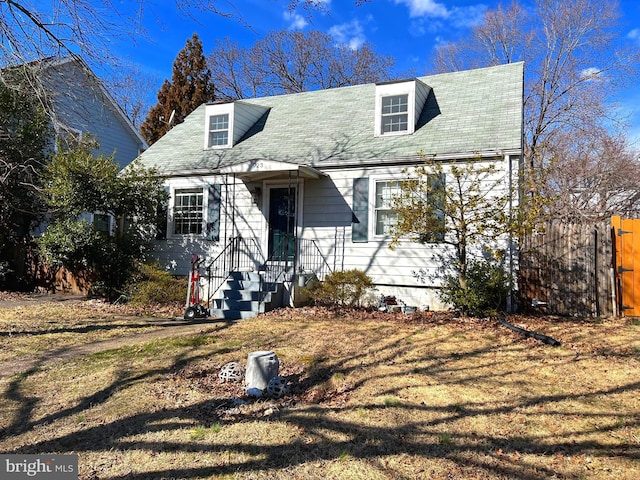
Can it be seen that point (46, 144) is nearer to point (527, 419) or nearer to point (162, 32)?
point (162, 32)

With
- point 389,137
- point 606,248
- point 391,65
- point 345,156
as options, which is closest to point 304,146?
point 345,156

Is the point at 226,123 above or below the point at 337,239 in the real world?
above

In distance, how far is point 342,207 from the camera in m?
10.8

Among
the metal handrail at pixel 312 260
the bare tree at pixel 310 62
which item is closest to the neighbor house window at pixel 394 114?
the metal handrail at pixel 312 260

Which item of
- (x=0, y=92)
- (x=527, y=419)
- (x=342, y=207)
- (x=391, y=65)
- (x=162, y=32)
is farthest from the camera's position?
(x=391, y=65)

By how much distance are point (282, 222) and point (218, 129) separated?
391cm

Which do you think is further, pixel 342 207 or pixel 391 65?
pixel 391 65

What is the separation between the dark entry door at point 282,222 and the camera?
11.4 meters

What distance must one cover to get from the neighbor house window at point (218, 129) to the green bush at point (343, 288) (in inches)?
236

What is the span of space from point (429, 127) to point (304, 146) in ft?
10.6

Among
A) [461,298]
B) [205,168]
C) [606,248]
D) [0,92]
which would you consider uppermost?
[0,92]

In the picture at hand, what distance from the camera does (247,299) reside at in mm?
9586

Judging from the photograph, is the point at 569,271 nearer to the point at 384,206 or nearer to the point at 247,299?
the point at 384,206

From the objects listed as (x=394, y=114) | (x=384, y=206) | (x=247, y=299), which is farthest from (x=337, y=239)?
(x=394, y=114)
